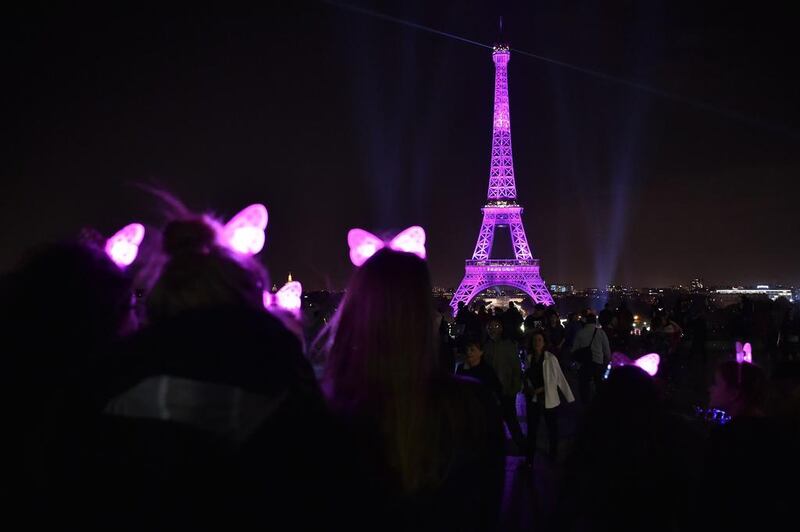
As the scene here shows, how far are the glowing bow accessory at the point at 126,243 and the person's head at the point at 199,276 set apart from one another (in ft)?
12.9

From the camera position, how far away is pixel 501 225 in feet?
165

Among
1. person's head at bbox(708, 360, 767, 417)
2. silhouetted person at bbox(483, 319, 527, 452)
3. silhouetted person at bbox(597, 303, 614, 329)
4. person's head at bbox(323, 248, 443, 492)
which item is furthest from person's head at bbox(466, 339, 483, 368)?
silhouetted person at bbox(597, 303, 614, 329)

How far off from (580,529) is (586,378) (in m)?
7.06

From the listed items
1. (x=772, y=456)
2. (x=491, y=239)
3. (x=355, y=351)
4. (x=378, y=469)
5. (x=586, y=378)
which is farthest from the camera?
(x=491, y=239)

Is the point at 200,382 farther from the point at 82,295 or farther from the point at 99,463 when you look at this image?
the point at 82,295

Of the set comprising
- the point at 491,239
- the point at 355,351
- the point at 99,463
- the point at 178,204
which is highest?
the point at 491,239

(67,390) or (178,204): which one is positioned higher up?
(178,204)

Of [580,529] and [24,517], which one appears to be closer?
[24,517]

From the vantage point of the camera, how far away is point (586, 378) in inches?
368

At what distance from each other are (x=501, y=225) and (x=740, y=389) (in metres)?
47.6

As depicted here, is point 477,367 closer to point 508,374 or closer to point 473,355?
point 473,355

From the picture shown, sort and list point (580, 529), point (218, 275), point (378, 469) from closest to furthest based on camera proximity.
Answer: point (218, 275), point (378, 469), point (580, 529)

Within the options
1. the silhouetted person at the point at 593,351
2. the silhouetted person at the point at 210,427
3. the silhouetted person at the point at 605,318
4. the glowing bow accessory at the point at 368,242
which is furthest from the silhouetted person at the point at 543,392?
the silhouetted person at the point at 210,427

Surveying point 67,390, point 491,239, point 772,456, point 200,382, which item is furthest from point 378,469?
point 491,239
